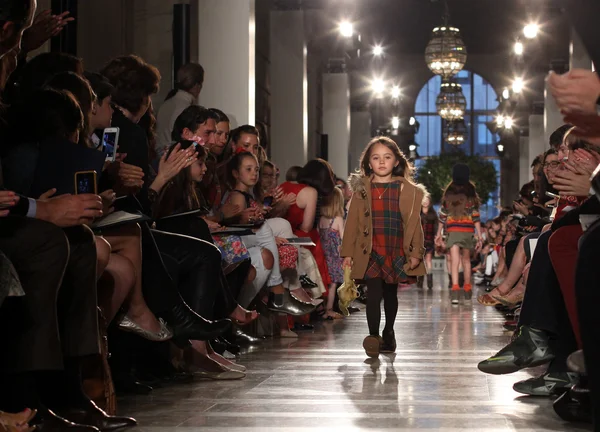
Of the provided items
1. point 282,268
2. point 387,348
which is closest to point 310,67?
point 282,268

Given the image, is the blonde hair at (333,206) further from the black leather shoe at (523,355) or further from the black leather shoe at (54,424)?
the black leather shoe at (54,424)

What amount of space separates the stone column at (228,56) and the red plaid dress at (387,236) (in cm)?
327

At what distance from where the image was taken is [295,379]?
192 inches

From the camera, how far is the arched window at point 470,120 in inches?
1661

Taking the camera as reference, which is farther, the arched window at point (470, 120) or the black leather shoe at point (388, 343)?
the arched window at point (470, 120)

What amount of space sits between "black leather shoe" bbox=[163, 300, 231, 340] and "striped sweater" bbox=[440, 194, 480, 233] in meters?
8.60

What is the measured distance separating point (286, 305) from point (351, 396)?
2526 mm

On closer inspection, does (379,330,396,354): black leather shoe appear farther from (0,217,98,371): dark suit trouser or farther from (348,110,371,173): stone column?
(348,110,371,173): stone column

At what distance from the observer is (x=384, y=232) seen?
639 cm

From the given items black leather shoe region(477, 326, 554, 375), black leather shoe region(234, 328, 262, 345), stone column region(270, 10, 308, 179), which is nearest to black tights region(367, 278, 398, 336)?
black leather shoe region(234, 328, 262, 345)

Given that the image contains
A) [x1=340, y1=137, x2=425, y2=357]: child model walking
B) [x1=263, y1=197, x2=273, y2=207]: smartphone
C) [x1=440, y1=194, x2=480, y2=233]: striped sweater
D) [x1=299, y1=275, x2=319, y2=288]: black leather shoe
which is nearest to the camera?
[x1=340, y1=137, x2=425, y2=357]: child model walking

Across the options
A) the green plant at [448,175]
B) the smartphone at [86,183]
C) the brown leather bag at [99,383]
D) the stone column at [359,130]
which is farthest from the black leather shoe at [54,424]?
the green plant at [448,175]

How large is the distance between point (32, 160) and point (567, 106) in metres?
→ 1.78

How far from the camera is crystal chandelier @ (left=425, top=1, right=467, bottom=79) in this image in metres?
14.0
